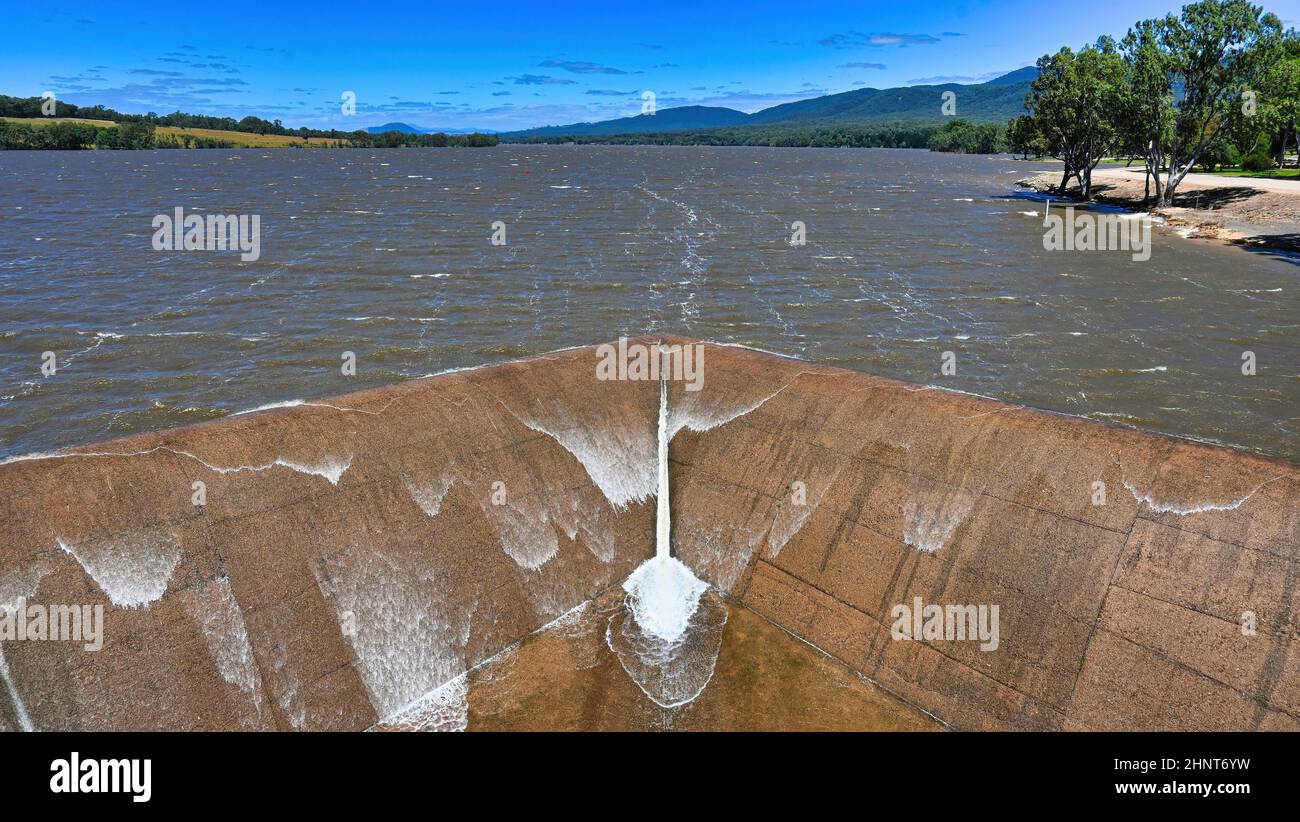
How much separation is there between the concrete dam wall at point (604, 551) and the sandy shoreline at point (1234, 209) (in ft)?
176

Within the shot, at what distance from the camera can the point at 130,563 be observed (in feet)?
33.6

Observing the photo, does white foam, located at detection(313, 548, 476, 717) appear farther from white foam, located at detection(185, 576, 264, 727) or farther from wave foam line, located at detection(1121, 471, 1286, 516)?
wave foam line, located at detection(1121, 471, 1286, 516)

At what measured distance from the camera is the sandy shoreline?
2080 inches

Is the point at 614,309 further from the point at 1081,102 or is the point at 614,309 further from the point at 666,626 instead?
the point at 1081,102

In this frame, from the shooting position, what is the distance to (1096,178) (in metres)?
96.8

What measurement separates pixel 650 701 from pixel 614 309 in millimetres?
25274

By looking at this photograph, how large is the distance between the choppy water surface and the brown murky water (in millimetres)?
15728

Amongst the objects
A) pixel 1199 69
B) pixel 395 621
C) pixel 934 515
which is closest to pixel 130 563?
pixel 395 621

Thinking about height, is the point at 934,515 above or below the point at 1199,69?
A: below

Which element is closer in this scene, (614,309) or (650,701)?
(650,701)
